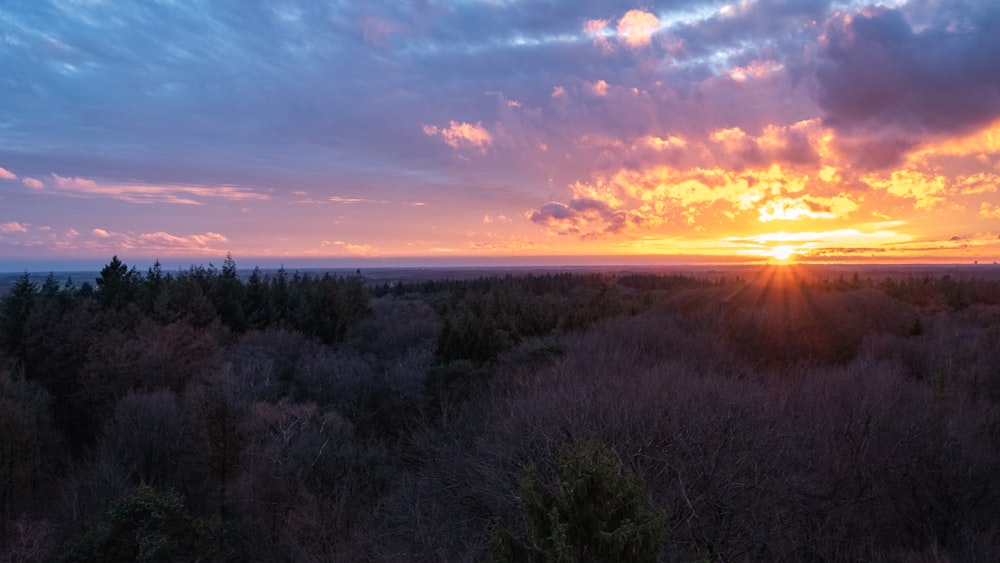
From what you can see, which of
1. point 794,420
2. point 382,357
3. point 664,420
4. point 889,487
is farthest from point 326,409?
point 889,487

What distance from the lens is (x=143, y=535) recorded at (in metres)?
17.8

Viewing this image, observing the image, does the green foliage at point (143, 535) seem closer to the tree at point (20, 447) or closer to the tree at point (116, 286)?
the tree at point (20, 447)

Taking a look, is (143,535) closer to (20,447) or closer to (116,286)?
(20,447)

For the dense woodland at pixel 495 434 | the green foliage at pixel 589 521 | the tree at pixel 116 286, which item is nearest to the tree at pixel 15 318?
the dense woodland at pixel 495 434

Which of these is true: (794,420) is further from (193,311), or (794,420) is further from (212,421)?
(193,311)

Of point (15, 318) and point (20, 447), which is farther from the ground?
point (15, 318)

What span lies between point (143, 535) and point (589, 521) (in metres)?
18.0

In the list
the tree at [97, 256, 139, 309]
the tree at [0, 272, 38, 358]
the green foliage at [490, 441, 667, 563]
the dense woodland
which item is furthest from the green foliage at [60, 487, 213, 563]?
the tree at [97, 256, 139, 309]

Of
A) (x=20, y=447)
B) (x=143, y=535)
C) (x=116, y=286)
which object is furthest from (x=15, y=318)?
(x=143, y=535)

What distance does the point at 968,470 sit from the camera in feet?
54.9

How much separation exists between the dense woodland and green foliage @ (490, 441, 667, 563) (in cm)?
2

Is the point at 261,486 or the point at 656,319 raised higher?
the point at 656,319

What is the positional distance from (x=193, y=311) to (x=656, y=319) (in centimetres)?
3447

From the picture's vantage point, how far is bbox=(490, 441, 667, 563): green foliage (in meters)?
5.02
